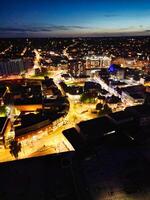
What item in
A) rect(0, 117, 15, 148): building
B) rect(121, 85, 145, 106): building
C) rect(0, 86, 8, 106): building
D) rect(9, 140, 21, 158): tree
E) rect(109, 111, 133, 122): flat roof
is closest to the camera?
rect(9, 140, 21, 158): tree

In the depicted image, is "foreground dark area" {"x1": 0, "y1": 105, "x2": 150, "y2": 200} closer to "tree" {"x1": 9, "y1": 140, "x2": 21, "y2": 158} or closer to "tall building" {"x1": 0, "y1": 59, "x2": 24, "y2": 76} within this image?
"tree" {"x1": 9, "y1": 140, "x2": 21, "y2": 158}

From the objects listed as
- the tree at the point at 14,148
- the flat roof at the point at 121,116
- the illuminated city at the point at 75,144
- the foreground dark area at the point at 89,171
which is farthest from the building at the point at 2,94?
the flat roof at the point at 121,116

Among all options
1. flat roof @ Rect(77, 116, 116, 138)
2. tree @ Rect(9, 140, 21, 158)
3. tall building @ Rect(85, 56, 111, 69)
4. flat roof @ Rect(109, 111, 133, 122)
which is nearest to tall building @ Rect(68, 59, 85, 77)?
tall building @ Rect(85, 56, 111, 69)

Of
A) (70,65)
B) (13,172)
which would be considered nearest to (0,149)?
(13,172)

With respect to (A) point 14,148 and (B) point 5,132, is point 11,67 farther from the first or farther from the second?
(A) point 14,148

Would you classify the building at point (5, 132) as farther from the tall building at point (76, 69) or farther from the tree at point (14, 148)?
the tall building at point (76, 69)

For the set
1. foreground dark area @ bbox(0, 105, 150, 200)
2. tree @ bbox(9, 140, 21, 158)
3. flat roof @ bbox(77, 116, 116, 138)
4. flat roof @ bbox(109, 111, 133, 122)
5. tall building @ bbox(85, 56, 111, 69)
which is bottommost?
tree @ bbox(9, 140, 21, 158)

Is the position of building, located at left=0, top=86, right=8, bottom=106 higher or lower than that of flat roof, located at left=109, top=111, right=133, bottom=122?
lower

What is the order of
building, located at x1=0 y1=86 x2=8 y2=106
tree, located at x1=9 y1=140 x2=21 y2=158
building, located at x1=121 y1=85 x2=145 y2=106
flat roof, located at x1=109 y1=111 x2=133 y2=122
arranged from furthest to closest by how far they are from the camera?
building, located at x1=0 y1=86 x2=8 y2=106, building, located at x1=121 y1=85 x2=145 y2=106, flat roof, located at x1=109 y1=111 x2=133 y2=122, tree, located at x1=9 y1=140 x2=21 y2=158

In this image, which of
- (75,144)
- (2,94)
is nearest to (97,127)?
(75,144)
